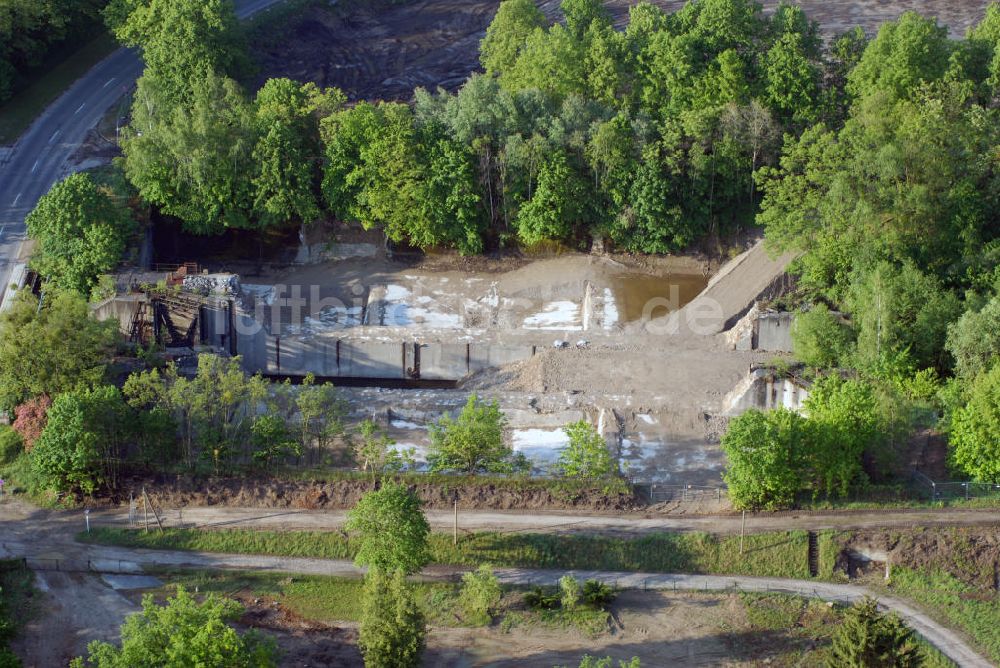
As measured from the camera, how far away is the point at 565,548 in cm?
6506

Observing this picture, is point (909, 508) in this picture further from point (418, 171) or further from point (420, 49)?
point (420, 49)

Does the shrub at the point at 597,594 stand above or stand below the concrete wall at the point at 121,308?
below

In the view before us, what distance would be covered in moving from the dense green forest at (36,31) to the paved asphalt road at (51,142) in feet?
8.24

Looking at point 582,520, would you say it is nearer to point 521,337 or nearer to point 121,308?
point 521,337

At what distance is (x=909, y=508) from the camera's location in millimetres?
66312

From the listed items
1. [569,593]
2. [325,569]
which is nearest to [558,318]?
[325,569]

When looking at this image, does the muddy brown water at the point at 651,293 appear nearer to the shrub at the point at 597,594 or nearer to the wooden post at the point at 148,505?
the shrub at the point at 597,594

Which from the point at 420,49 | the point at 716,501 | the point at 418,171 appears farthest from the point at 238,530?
the point at 420,49

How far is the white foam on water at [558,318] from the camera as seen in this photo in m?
82.2

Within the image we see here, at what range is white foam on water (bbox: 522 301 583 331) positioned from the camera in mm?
82188

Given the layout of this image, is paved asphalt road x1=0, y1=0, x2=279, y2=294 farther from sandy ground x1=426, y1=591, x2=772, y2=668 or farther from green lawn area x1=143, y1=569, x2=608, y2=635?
sandy ground x1=426, y1=591, x2=772, y2=668

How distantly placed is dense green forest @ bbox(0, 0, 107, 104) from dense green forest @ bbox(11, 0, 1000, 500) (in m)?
7.13

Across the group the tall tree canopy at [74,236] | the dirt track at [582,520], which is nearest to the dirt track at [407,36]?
the tall tree canopy at [74,236]

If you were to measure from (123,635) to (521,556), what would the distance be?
674 inches
